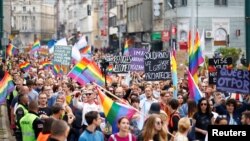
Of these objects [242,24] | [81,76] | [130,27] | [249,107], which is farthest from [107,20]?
[249,107]

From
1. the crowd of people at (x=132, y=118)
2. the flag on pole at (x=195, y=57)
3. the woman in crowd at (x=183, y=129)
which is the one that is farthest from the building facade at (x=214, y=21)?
the woman in crowd at (x=183, y=129)

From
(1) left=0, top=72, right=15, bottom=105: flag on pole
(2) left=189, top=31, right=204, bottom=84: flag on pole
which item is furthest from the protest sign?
(1) left=0, top=72, right=15, bottom=105: flag on pole

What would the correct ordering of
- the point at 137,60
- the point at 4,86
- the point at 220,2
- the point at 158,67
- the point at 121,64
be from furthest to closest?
the point at 220,2 < the point at 121,64 < the point at 137,60 < the point at 4,86 < the point at 158,67

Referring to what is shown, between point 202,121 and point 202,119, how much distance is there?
0.07 meters

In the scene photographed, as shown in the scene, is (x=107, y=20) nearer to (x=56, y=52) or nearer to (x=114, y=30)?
(x=114, y=30)

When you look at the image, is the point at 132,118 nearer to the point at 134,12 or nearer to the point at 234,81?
the point at 234,81

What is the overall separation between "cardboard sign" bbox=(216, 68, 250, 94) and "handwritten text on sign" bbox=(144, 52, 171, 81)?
355 cm

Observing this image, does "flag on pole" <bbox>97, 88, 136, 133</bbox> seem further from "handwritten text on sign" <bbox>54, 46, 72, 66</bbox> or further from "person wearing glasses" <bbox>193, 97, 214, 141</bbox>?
"handwritten text on sign" <bbox>54, 46, 72, 66</bbox>

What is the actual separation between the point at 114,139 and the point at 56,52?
53.9 feet

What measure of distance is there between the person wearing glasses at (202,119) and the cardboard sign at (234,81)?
1.38 metres

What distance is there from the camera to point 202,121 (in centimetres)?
1319

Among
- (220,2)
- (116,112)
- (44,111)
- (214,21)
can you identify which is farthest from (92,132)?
(220,2)

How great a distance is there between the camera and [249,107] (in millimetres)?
14992

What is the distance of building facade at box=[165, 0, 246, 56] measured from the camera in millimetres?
54344
